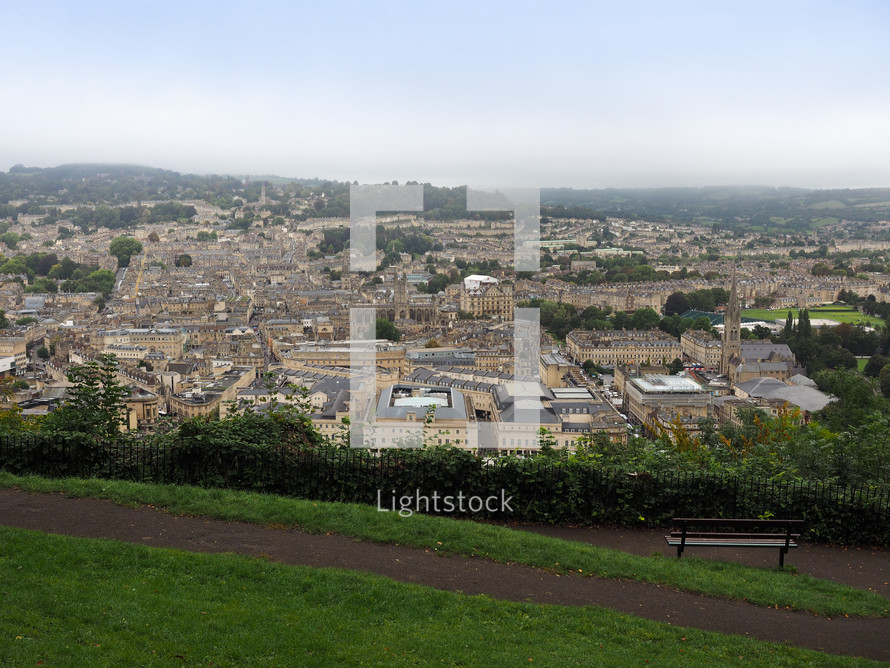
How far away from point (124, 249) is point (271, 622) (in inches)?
3606

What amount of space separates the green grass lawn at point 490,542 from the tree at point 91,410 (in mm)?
999

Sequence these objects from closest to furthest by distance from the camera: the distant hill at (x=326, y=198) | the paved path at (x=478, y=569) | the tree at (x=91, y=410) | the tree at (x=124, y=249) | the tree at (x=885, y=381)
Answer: the paved path at (x=478, y=569) < the tree at (x=91, y=410) < the tree at (x=885, y=381) < the tree at (x=124, y=249) < the distant hill at (x=326, y=198)

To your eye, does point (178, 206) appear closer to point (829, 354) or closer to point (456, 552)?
point (829, 354)

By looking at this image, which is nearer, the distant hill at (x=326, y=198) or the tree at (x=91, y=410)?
the tree at (x=91, y=410)

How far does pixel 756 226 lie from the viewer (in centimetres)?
15675

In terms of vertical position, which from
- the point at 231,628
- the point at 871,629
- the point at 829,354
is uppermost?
the point at 231,628

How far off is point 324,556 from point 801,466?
4.96 metres

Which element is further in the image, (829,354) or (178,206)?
(178,206)

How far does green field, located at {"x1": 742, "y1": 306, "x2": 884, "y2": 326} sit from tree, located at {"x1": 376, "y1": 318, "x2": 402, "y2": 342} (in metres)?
30.3

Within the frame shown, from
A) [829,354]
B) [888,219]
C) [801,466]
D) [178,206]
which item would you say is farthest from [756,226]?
[801,466]

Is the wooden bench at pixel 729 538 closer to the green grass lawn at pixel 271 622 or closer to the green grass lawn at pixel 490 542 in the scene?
the green grass lawn at pixel 490 542

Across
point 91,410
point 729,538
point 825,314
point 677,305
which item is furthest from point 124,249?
point 729,538

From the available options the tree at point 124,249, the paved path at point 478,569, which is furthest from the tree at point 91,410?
the tree at point 124,249

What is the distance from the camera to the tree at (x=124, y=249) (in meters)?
87.3
